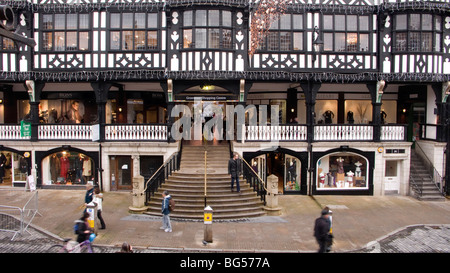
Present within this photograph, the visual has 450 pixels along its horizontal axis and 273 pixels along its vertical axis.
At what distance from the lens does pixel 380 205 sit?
17109 mm

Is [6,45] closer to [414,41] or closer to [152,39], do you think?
[152,39]

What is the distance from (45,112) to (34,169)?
4.69 m

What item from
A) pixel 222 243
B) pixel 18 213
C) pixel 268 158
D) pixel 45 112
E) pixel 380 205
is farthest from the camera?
pixel 45 112

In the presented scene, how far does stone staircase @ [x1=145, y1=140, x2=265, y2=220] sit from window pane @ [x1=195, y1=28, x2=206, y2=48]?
582 centimetres

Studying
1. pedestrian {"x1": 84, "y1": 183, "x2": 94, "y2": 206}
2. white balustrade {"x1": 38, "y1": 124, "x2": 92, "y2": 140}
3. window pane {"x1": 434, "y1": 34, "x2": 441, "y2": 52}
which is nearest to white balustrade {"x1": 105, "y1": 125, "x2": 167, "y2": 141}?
white balustrade {"x1": 38, "y1": 124, "x2": 92, "y2": 140}

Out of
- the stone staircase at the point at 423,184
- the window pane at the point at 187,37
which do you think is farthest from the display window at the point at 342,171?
the window pane at the point at 187,37

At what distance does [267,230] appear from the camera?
13.4m

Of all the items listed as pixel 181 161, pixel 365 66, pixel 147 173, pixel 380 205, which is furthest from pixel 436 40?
pixel 147 173

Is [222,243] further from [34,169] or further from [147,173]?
[34,169]

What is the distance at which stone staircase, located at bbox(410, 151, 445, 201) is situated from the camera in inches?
723

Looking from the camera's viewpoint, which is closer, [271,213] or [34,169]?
[271,213]

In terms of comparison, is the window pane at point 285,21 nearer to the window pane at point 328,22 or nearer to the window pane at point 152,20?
the window pane at point 328,22

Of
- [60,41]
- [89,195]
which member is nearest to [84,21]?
[60,41]

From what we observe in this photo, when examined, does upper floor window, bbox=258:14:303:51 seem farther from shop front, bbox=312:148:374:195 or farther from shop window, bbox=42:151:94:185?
shop window, bbox=42:151:94:185
